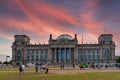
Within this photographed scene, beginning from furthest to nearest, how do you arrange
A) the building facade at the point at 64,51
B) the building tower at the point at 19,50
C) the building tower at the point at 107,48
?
the building tower at the point at 19,50, the building facade at the point at 64,51, the building tower at the point at 107,48

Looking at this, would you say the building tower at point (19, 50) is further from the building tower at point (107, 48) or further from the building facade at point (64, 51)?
the building tower at point (107, 48)

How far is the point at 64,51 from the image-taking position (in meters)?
190

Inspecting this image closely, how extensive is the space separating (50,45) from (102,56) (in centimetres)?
3634

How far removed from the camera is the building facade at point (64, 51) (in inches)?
7407

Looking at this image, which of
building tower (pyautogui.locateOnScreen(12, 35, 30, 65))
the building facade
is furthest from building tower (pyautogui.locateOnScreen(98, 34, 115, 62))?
building tower (pyautogui.locateOnScreen(12, 35, 30, 65))

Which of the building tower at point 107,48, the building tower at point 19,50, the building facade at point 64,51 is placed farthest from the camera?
the building tower at point 19,50

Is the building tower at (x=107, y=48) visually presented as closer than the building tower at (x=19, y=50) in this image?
Yes

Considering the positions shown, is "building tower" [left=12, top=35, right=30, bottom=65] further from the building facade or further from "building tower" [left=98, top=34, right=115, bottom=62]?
"building tower" [left=98, top=34, right=115, bottom=62]

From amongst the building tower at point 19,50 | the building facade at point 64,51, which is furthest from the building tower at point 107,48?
the building tower at point 19,50

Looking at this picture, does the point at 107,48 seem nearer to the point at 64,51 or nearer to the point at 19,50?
the point at 64,51

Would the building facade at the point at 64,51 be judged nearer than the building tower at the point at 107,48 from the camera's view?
No

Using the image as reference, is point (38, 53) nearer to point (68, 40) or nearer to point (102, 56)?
point (68, 40)

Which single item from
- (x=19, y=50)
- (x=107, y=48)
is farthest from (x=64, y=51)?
(x=19, y=50)

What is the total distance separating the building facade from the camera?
7407 inches
